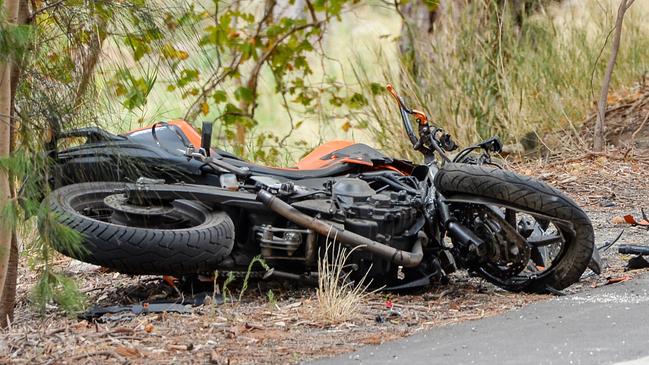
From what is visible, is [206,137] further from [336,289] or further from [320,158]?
[336,289]

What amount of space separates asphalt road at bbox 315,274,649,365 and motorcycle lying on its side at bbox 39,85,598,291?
53cm

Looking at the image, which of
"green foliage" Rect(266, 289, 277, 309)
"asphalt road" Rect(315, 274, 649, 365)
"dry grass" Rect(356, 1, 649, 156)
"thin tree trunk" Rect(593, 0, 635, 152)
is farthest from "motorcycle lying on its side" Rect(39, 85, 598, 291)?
"dry grass" Rect(356, 1, 649, 156)

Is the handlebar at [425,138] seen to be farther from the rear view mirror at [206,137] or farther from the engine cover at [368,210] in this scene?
the rear view mirror at [206,137]

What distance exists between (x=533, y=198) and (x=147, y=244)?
228 centimetres

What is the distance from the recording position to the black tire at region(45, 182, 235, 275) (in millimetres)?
6797

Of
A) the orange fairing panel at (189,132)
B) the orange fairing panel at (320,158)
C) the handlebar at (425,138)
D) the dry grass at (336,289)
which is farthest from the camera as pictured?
the orange fairing panel at (320,158)

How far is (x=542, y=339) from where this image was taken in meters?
5.97

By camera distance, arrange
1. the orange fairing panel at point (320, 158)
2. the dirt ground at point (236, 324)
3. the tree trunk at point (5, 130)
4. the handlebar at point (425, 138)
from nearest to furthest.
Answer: the dirt ground at point (236, 324) < the tree trunk at point (5, 130) < the handlebar at point (425, 138) < the orange fairing panel at point (320, 158)

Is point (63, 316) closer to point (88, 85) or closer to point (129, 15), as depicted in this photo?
point (88, 85)

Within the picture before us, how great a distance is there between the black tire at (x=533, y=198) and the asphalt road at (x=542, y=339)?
333 millimetres

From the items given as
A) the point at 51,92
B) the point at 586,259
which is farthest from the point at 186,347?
the point at 586,259

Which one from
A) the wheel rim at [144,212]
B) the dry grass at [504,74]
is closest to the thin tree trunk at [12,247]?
the wheel rim at [144,212]

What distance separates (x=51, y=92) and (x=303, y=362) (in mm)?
2143

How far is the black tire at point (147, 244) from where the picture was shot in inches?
268
